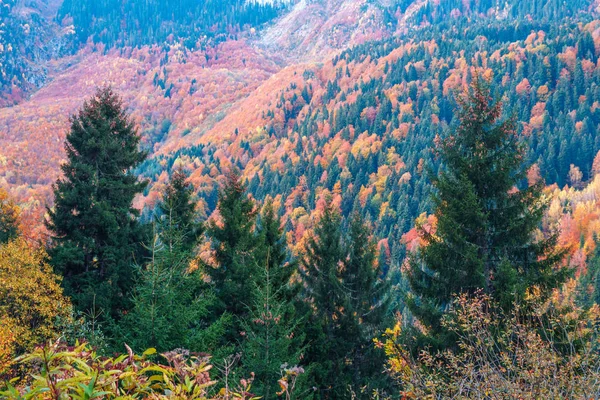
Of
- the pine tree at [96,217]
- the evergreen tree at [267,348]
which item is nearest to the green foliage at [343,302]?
the evergreen tree at [267,348]

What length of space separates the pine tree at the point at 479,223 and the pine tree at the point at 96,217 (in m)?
11.9

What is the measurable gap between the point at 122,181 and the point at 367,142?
15014 centimetres

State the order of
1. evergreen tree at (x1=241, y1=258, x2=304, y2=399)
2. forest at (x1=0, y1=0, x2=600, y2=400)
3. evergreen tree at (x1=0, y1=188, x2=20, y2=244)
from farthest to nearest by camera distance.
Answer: evergreen tree at (x1=0, y1=188, x2=20, y2=244)
evergreen tree at (x1=241, y1=258, x2=304, y2=399)
forest at (x1=0, y1=0, x2=600, y2=400)

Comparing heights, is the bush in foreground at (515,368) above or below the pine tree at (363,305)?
above

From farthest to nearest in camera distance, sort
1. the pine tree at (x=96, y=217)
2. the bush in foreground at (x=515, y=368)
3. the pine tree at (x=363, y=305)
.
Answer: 1. the pine tree at (x=363, y=305)
2. the pine tree at (x=96, y=217)
3. the bush in foreground at (x=515, y=368)

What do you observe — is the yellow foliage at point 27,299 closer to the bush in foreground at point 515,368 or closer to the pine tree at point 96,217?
the pine tree at point 96,217

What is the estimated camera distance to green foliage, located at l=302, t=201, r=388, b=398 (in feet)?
61.2

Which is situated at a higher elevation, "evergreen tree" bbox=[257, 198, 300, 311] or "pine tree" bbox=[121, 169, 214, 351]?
"pine tree" bbox=[121, 169, 214, 351]

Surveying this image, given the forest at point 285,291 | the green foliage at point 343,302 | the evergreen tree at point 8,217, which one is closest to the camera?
the forest at point 285,291

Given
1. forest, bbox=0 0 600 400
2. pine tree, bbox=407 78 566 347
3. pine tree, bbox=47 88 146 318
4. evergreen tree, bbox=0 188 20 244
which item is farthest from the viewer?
evergreen tree, bbox=0 188 20 244

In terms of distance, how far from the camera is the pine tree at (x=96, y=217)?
57.2ft

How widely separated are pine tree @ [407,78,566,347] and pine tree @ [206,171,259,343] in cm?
638

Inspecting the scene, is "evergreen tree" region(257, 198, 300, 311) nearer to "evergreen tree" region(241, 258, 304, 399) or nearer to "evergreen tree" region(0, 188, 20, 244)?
"evergreen tree" region(241, 258, 304, 399)

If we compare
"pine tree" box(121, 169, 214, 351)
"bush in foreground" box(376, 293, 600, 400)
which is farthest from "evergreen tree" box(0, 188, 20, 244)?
"bush in foreground" box(376, 293, 600, 400)
